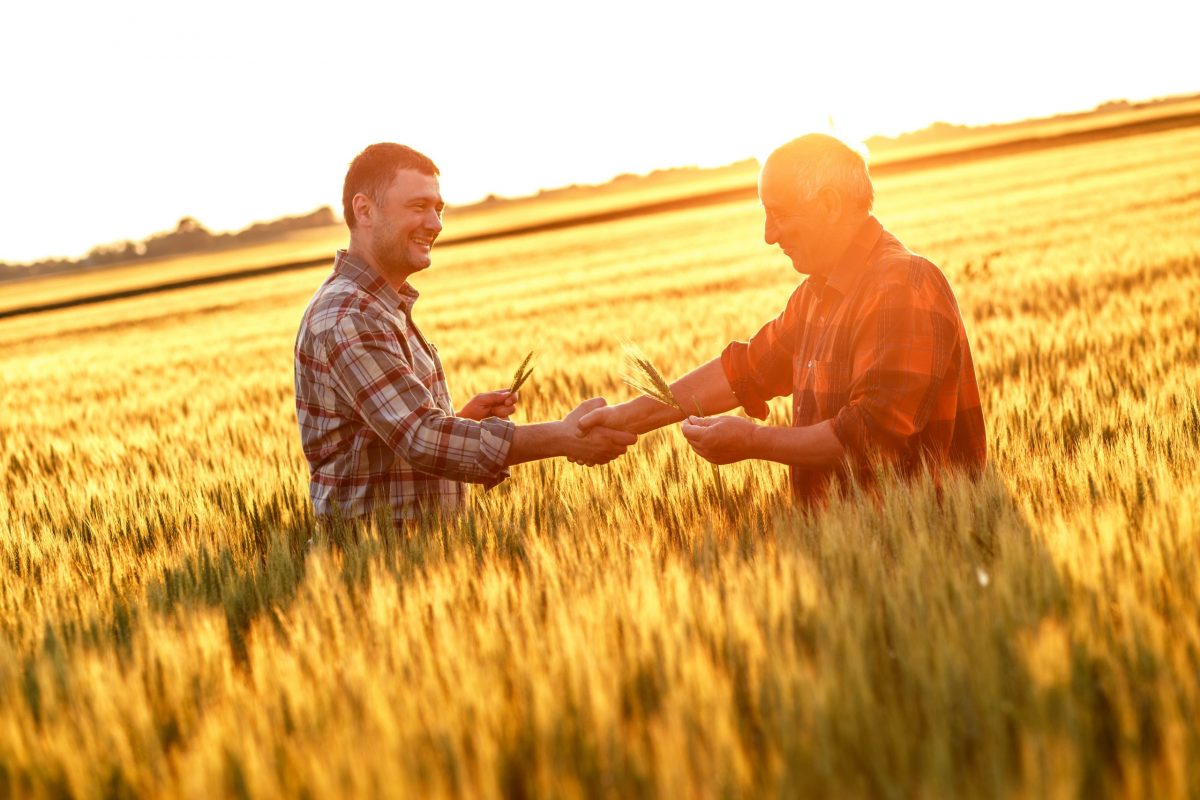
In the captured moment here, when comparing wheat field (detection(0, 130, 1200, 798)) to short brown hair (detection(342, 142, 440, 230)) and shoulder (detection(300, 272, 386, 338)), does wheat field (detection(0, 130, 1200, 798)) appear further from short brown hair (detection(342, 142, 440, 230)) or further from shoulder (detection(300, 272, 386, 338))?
short brown hair (detection(342, 142, 440, 230))

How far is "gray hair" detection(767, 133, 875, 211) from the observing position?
320 centimetres

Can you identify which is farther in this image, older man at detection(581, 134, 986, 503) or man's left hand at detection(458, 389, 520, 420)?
man's left hand at detection(458, 389, 520, 420)

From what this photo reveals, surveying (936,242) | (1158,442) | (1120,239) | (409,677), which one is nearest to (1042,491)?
(1158,442)

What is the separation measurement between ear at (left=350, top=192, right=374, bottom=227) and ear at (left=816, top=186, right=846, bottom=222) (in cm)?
151

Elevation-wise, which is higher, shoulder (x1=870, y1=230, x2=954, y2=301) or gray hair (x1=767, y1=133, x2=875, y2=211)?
gray hair (x1=767, y1=133, x2=875, y2=211)

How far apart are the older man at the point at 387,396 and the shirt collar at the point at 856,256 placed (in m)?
0.89

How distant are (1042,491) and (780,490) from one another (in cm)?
86

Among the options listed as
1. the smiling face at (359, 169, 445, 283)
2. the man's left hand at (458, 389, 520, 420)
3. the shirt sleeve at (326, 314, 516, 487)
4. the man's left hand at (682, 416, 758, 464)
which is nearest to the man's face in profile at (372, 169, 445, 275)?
the smiling face at (359, 169, 445, 283)

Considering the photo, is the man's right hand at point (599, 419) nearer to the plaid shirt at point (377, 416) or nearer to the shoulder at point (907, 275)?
the plaid shirt at point (377, 416)

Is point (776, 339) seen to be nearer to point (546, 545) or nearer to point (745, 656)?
point (546, 545)

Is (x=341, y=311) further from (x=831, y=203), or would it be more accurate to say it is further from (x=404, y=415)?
(x=831, y=203)

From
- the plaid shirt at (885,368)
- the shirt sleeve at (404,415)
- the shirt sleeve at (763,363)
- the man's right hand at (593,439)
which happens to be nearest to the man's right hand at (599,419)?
the man's right hand at (593,439)

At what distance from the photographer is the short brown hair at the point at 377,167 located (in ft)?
11.6

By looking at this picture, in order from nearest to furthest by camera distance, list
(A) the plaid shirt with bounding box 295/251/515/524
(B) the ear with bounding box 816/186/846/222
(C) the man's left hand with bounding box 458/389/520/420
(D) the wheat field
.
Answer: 1. (D) the wheat field
2. (B) the ear with bounding box 816/186/846/222
3. (A) the plaid shirt with bounding box 295/251/515/524
4. (C) the man's left hand with bounding box 458/389/520/420
